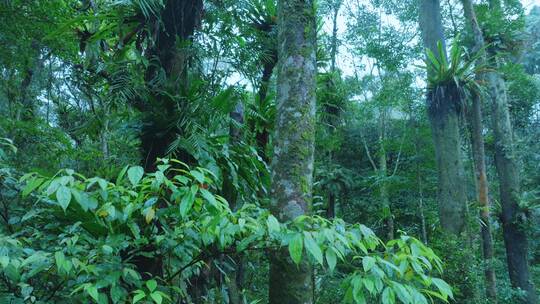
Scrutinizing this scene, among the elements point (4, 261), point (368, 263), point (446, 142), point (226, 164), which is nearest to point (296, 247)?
point (368, 263)

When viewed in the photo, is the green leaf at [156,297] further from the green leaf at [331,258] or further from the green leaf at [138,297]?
the green leaf at [331,258]

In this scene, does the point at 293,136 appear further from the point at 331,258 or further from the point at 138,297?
the point at 138,297

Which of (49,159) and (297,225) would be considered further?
(49,159)

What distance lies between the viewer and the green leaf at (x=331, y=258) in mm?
1476

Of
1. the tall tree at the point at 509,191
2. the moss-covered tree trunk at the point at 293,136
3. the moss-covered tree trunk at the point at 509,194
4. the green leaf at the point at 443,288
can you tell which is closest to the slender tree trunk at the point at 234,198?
the moss-covered tree trunk at the point at 293,136

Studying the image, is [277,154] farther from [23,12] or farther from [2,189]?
[23,12]

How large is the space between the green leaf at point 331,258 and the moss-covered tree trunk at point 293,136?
0.73 m

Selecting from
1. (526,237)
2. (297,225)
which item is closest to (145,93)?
(297,225)

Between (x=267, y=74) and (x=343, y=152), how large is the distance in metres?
10.1

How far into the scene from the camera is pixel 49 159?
638 centimetres

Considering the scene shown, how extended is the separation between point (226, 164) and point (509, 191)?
9.68 m

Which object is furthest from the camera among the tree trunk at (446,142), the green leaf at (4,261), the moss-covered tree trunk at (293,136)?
the tree trunk at (446,142)

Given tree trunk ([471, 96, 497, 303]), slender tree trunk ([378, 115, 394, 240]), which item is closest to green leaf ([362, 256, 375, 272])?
tree trunk ([471, 96, 497, 303])

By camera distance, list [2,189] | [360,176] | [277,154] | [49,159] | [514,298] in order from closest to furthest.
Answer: [2,189] → [277,154] → [49,159] → [514,298] → [360,176]
